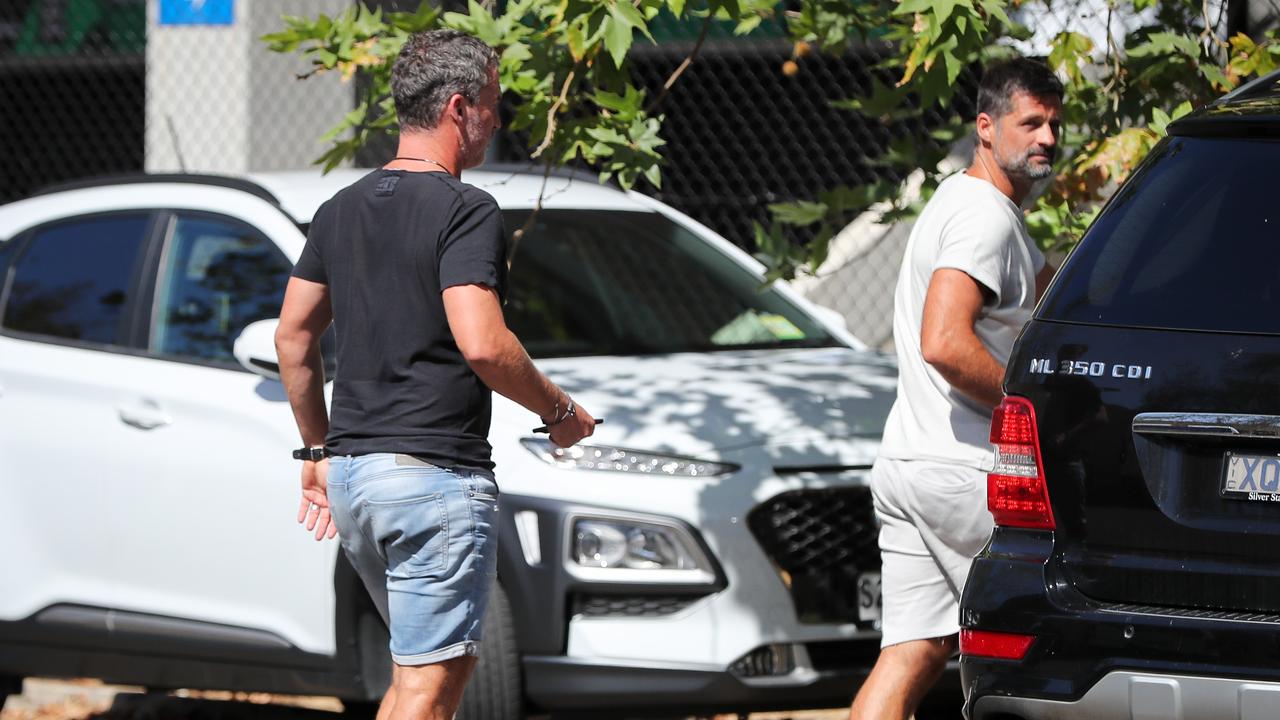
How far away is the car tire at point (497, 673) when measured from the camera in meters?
5.25

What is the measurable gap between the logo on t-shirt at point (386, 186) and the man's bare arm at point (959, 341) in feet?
4.23

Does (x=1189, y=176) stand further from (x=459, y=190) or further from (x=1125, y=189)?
(x=459, y=190)

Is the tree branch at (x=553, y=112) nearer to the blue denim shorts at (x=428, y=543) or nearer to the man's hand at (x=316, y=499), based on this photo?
the man's hand at (x=316, y=499)

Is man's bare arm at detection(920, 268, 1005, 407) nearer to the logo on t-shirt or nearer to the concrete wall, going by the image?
the logo on t-shirt

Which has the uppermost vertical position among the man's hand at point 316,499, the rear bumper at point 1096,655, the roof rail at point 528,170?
the rear bumper at point 1096,655

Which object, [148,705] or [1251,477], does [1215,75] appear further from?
[148,705]

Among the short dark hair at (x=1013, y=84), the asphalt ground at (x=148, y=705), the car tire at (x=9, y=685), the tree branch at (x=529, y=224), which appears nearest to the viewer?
the short dark hair at (x=1013, y=84)

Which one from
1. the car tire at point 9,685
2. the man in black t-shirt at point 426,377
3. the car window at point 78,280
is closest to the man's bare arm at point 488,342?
the man in black t-shirt at point 426,377

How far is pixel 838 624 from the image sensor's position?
5.36m

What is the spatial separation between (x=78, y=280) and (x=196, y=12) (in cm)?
436

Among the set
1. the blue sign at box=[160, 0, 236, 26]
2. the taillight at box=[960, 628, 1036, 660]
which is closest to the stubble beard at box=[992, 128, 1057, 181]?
the taillight at box=[960, 628, 1036, 660]

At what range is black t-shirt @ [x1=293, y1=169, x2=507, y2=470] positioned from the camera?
3.91m

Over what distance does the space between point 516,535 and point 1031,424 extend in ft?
6.63

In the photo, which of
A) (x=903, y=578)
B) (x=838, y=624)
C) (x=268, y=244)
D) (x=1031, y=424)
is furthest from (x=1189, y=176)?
(x=268, y=244)
